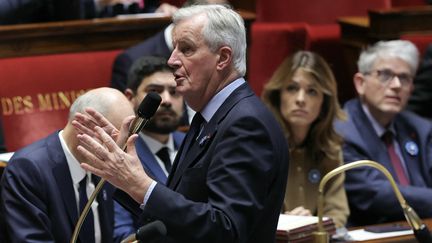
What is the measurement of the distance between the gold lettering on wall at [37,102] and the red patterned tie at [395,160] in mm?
974

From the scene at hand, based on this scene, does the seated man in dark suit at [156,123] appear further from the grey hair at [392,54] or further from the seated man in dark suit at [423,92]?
the seated man in dark suit at [423,92]

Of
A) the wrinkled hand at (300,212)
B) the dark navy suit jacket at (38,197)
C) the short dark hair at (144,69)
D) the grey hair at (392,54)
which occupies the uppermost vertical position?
the short dark hair at (144,69)

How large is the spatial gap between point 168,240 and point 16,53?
1.74m

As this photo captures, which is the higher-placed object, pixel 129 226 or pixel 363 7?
pixel 363 7

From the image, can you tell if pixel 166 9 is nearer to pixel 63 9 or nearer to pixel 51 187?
pixel 63 9

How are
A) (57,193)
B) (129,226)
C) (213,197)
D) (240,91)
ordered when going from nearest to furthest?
(213,197)
(240,91)
(57,193)
(129,226)

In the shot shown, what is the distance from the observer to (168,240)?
1563 millimetres

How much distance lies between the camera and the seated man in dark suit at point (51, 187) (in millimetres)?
2105

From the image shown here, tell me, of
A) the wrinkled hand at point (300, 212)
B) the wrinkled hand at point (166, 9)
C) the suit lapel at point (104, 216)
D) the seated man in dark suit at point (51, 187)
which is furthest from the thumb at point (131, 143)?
the wrinkled hand at point (166, 9)

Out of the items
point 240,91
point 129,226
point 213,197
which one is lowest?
point 129,226

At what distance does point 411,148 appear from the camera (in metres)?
3.04

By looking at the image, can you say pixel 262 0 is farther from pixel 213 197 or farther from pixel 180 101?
pixel 213 197

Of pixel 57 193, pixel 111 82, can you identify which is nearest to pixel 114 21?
Answer: pixel 111 82

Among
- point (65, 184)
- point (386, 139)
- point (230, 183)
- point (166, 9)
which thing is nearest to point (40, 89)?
point (166, 9)
